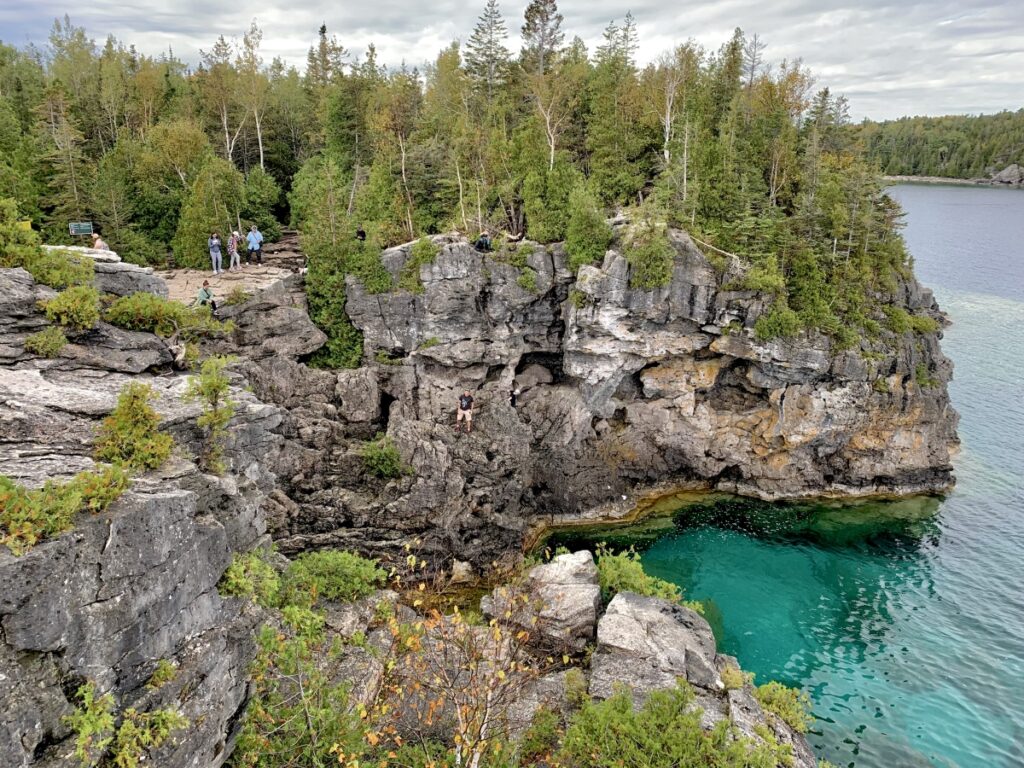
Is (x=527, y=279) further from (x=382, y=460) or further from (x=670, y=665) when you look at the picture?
(x=670, y=665)

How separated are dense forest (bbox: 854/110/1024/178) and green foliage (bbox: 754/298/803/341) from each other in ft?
438

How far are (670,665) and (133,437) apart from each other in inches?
579

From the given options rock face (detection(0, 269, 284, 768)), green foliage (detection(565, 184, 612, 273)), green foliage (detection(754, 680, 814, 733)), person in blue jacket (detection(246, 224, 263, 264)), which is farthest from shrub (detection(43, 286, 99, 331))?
green foliage (detection(565, 184, 612, 273))

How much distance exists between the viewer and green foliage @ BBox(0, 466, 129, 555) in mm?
7891

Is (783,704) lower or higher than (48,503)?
lower

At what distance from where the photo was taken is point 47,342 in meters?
12.7

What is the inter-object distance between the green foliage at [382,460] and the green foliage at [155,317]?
40.5 feet

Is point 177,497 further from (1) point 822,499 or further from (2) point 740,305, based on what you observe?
(1) point 822,499

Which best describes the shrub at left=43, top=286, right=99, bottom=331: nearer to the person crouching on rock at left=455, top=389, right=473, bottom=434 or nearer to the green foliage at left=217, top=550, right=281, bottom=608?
the green foliage at left=217, top=550, right=281, bottom=608

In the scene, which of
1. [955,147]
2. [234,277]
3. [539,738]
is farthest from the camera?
[955,147]

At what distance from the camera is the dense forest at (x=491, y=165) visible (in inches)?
1260

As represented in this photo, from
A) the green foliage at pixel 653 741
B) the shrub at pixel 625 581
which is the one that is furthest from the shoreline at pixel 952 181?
the green foliage at pixel 653 741

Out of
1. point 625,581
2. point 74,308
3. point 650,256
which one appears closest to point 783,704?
point 625,581

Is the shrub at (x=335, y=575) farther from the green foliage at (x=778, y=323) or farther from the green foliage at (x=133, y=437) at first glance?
the green foliage at (x=778, y=323)
